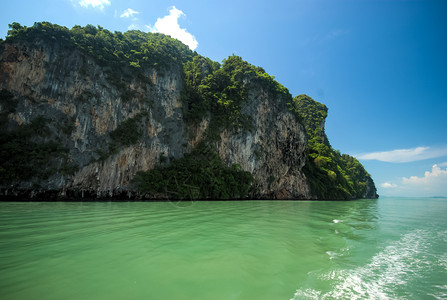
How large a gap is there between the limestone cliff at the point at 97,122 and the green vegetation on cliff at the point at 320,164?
1443 cm

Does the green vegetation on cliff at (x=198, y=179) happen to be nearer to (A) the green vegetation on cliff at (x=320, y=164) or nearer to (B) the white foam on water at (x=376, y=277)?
(A) the green vegetation on cliff at (x=320, y=164)

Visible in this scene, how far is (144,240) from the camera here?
14.0 ft

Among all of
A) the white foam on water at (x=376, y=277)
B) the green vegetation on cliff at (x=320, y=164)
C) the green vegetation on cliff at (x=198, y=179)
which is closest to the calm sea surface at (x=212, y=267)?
the white foam on water at (x=376, y=277)

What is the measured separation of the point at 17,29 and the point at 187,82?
19738 mm

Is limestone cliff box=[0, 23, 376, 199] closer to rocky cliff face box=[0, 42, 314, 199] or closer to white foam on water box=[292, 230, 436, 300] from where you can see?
rocky cliff face box=[0, 42, 314, 199]

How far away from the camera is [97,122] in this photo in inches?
869

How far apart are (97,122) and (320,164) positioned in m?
41.7

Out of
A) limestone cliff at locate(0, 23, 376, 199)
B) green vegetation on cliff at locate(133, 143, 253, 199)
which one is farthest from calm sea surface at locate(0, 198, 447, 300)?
green vegetation on cliff at locate(133, 143, 253, 199)

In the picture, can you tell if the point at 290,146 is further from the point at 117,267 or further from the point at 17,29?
the point at 17,29

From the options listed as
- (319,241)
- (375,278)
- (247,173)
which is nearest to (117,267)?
(375,278)

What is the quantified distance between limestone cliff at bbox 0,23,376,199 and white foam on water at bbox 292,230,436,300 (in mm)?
22814

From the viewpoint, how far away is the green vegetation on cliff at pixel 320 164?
4069 cm

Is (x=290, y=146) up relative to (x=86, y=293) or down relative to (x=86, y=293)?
up

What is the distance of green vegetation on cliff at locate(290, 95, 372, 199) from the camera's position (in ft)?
133
